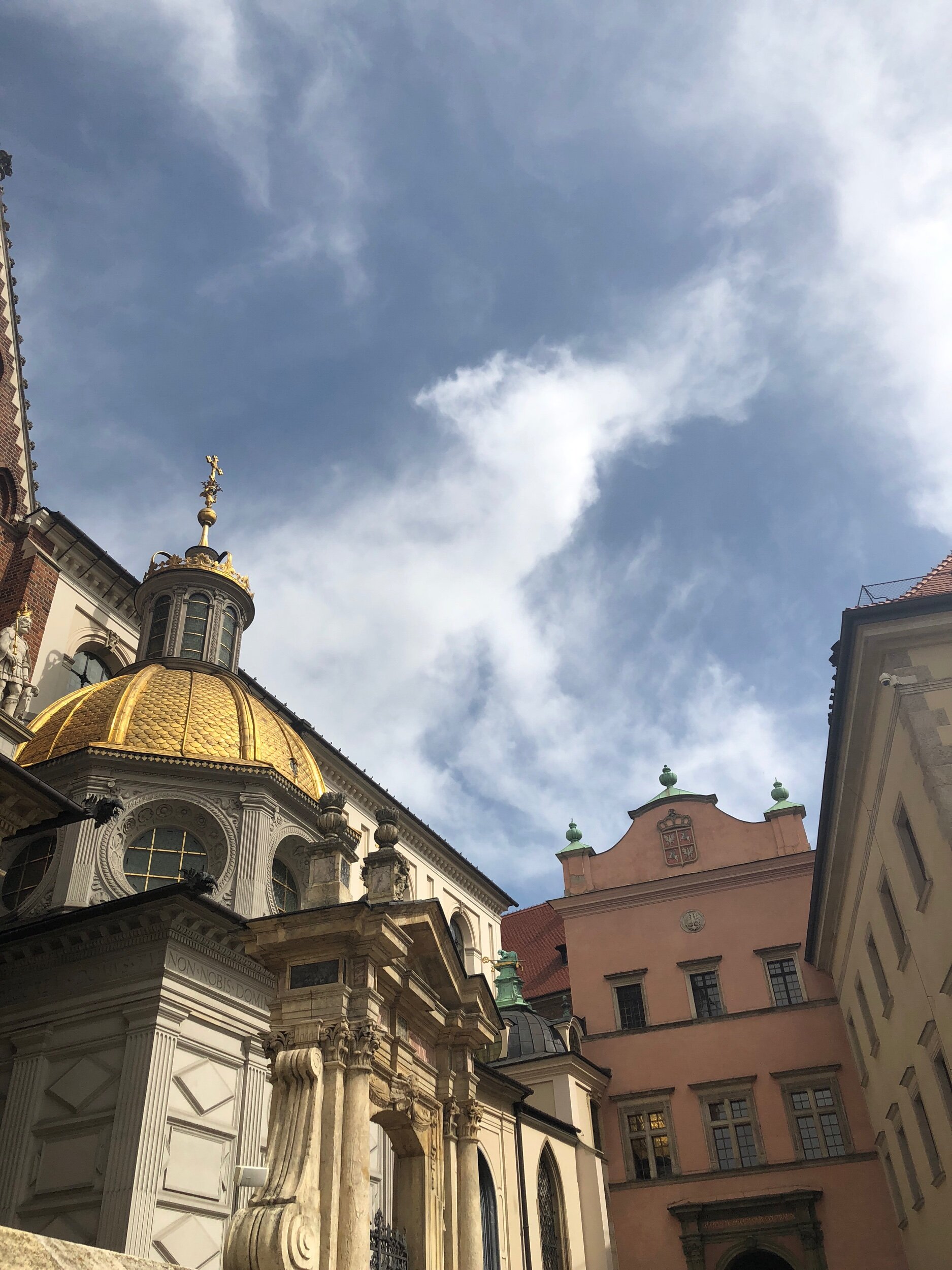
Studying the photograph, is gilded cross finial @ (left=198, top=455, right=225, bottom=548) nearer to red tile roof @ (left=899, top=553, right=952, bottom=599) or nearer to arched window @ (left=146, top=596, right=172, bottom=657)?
arched window @ (left=146, top=596, right=172, bottom=657)

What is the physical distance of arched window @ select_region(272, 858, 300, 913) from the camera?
2098 cm

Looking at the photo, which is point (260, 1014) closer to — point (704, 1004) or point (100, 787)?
point (100, 787)

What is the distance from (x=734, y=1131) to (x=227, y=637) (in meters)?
19.3

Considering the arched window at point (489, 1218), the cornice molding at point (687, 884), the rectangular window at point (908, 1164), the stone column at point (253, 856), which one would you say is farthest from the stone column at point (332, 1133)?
the cornice molding at point (687, 884)

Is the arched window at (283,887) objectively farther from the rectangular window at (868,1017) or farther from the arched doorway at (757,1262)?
the arched doorway at (757,1262)

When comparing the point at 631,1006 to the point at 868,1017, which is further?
the point at 631,1006

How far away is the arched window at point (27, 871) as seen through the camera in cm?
1961

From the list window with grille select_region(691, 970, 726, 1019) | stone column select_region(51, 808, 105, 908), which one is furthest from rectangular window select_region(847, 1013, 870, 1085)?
stone column select_region(51, 808, 105, 908)

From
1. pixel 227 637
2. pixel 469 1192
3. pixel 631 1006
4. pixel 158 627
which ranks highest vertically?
pixel 227 637

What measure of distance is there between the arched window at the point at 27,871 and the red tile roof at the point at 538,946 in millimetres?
20308

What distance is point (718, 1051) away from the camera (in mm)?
28688

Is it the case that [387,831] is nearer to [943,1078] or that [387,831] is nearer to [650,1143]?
[943,1078]

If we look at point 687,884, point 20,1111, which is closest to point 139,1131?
point 20,1111

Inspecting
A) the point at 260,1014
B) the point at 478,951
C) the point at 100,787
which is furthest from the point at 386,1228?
the point at 478,951
